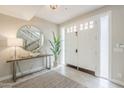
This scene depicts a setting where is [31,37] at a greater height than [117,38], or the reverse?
[31,37]

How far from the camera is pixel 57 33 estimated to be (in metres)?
5.84

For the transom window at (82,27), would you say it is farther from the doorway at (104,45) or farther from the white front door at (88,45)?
the doorway at (104,45)

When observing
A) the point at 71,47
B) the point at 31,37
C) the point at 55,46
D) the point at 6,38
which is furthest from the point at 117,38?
the point at 6,38

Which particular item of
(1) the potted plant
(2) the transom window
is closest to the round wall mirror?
(1) the potted plant

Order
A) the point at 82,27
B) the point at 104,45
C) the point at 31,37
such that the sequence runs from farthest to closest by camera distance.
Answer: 1. the point at 31,37
2. the point at 82,27
3. the point at 104,45

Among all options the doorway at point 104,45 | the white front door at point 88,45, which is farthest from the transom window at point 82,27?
the doorway at point 104,45

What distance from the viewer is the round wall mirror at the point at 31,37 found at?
4.19 metres

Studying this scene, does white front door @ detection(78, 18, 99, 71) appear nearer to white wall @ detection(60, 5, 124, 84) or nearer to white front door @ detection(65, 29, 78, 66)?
white front door @ detection(65, 29, 78, 66)

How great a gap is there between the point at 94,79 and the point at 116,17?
209cm

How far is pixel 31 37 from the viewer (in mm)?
4492

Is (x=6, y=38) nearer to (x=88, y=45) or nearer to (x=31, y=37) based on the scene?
(x=31, y=37)

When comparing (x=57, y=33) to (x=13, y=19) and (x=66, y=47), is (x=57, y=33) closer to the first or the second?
(x=66, y=47)

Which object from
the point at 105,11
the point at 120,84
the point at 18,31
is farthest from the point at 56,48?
the point at 120,84

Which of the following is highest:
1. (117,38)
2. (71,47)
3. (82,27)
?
(82,27)
